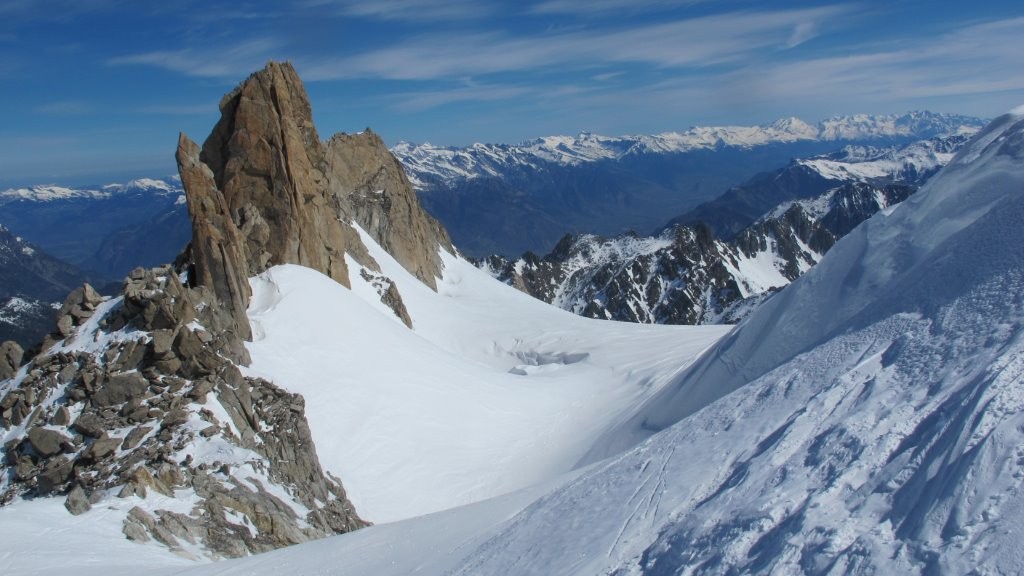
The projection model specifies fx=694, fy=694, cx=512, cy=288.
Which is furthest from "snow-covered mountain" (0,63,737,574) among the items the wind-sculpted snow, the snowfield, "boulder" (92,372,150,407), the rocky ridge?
the rocky ridge

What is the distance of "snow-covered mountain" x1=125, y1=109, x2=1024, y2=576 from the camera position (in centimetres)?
793

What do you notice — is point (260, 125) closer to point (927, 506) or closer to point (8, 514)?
point (8, 514)

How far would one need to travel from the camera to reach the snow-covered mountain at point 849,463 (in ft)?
26.0

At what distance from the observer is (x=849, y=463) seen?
9.44 m

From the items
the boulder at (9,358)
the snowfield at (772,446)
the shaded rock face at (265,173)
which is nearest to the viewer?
the snowfield at (772,446)

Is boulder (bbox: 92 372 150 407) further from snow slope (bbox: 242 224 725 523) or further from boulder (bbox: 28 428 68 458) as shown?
snow slope (bbox: 242 224 725 523)

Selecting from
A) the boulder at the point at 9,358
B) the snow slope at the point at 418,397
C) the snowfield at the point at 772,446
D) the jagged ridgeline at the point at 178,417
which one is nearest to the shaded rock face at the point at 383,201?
the snow slope at the point at 418,397

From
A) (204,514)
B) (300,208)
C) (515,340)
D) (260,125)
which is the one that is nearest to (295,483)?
Result: (204,514)

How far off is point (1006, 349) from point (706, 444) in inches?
193

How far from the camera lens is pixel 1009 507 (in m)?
7.38

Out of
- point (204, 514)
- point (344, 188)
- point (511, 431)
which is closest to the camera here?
point (204, 514)

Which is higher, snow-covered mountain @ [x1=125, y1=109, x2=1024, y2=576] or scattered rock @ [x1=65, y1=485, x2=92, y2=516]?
scattered rock @ [x1=65, y1=485, x2=92, y2=516]

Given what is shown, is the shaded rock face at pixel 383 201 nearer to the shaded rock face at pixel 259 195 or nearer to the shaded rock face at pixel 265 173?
the shaded rock face at pixel 259 195

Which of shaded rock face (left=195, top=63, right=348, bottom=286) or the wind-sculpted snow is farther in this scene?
shaded rock face (left=195, top=63, right=348, bottom=286)
